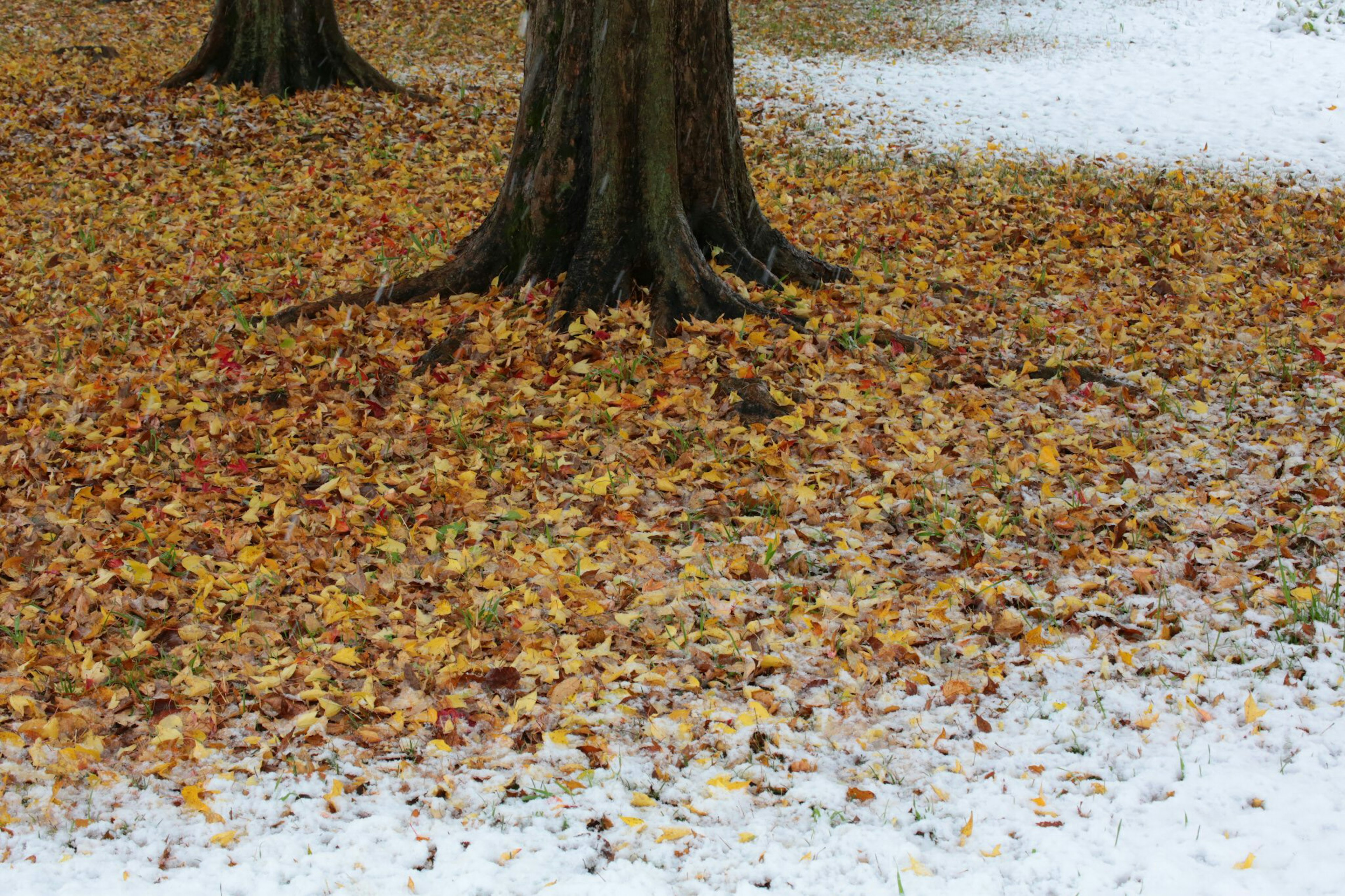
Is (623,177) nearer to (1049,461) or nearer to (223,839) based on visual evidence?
(1049,461)

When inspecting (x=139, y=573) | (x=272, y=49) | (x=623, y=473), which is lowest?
(x=139, y=573)

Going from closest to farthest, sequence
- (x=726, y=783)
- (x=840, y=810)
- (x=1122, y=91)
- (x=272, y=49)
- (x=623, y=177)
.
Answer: (x=840, y=810) → (x=726, y=783) → (x=623, y=177) → (x=272, y=49) → (x=1122, y=91)

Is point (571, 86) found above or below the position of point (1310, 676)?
above

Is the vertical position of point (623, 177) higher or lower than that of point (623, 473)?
higher

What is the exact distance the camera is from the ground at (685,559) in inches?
115

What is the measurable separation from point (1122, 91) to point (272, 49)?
29.6 feet

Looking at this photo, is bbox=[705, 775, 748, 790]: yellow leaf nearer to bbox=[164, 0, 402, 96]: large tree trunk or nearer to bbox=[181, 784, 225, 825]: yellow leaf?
bbox=[181, 784, 225, 825]: yellow leaf

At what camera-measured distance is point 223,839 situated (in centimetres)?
289

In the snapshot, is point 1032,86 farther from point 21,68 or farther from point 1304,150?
point 21,68

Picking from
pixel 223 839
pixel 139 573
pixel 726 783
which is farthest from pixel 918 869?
pixel 139 573

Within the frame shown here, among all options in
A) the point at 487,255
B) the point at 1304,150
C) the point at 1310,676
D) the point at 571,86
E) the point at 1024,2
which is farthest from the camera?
the point at 1024,2

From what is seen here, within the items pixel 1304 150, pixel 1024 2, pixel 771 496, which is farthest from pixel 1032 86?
pixel 771 496

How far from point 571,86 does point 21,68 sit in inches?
355

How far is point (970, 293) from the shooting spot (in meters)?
6.41
